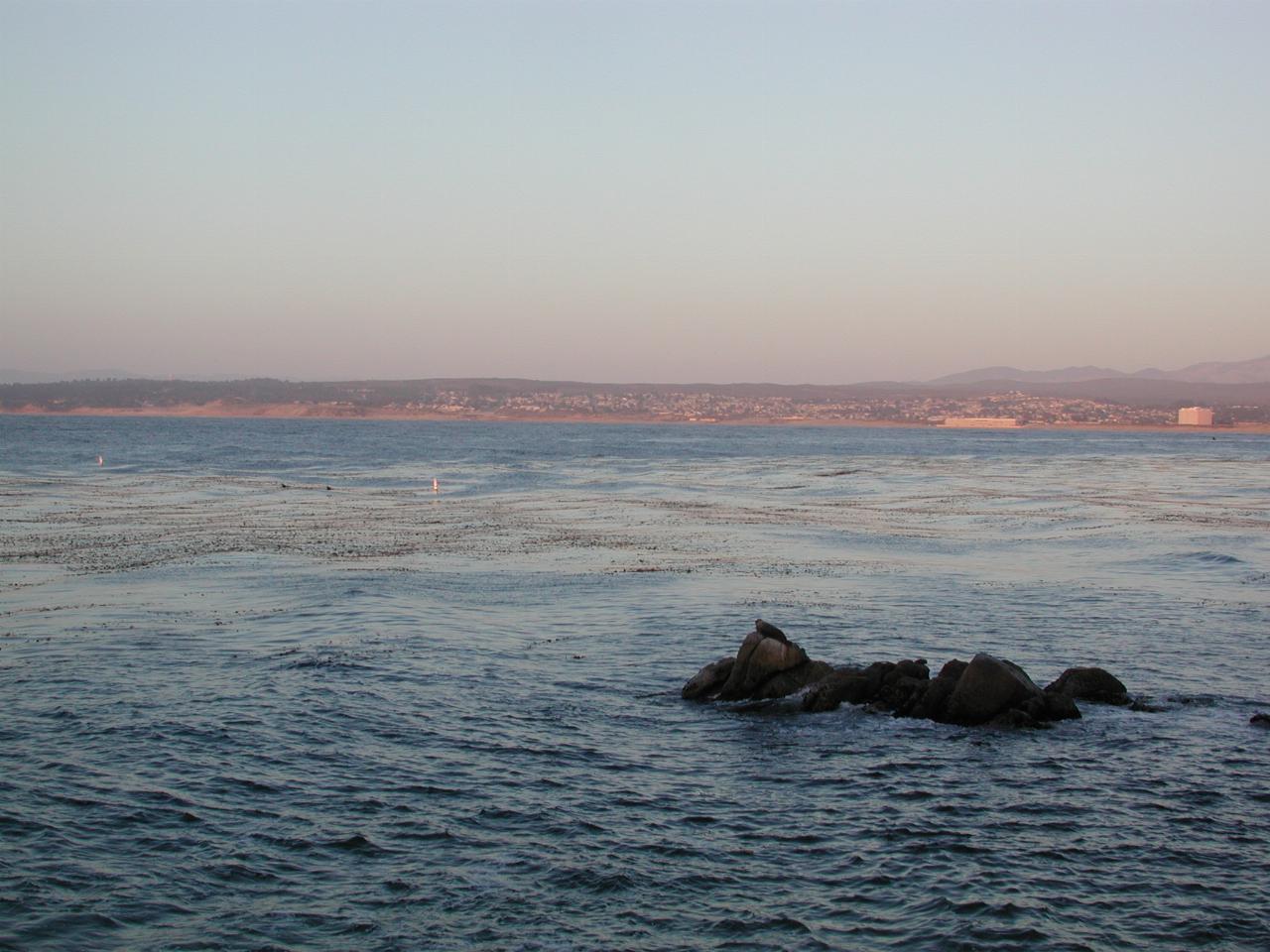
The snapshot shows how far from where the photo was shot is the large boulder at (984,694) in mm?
19312

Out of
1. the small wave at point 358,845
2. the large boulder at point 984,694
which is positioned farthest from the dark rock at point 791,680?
the small wave at point 358,845

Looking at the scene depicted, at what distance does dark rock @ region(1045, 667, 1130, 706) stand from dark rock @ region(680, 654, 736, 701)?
5.59 metres

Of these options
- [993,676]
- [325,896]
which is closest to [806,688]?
[993,676]

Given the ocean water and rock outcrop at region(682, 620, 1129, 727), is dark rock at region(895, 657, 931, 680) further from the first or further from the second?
the ocean water

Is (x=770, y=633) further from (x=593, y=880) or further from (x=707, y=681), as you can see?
(x=593, y=880)

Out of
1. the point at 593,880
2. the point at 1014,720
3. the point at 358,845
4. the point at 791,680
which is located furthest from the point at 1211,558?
the point at 358,845

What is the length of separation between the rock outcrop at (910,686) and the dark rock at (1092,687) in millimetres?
17

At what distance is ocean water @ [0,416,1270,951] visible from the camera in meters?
12.2

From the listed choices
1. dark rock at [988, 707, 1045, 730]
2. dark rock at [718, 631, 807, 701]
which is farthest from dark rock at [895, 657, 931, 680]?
dark rock at [988, 707, 1045, 730]

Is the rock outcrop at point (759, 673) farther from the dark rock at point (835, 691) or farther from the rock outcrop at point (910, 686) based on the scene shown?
the dark rock at point (835, 691)

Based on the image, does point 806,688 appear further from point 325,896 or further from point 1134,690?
point 325,896

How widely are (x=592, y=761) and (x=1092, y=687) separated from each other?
30.4ft

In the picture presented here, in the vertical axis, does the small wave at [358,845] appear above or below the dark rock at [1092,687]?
below

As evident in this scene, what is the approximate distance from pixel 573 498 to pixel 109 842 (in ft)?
177
